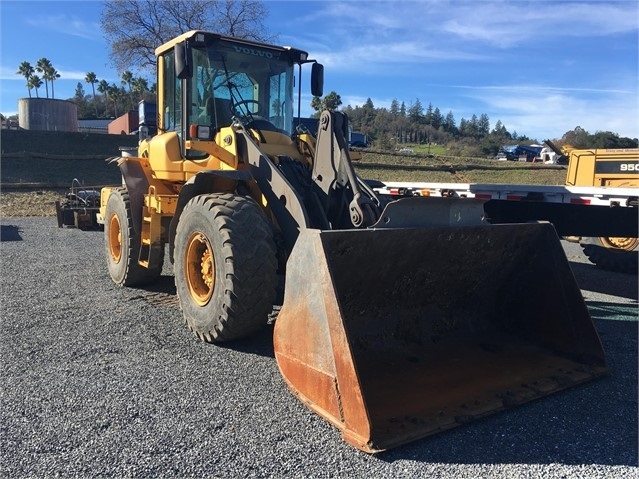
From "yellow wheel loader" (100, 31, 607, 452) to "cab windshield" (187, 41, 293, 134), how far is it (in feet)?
0.05

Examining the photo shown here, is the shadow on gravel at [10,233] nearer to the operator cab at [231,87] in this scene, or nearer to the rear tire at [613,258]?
the operator cab at [231,87]

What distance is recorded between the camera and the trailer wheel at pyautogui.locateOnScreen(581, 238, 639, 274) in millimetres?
9026

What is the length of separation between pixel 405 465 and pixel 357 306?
1397 mm

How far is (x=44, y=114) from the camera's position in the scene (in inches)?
1559

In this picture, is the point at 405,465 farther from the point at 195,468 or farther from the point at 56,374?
the point at 56,374

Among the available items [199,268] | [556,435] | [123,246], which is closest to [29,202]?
[123,246]

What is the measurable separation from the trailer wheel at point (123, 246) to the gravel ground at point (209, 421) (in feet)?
4.49

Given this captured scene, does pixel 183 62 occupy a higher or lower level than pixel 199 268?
higher

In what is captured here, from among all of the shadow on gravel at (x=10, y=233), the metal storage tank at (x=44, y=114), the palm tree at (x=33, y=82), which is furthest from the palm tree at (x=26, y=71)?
the shadow on gravel at (x=10, y=233)

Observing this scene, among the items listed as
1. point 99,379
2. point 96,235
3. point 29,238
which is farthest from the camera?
point 96,235

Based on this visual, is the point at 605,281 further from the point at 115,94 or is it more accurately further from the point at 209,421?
the point at 115,94

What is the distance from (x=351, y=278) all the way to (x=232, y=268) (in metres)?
0.98

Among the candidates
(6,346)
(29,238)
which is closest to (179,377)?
(6,346)

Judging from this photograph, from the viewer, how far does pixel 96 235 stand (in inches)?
497
